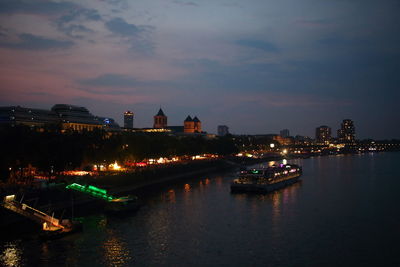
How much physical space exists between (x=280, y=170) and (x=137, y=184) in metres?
32.6

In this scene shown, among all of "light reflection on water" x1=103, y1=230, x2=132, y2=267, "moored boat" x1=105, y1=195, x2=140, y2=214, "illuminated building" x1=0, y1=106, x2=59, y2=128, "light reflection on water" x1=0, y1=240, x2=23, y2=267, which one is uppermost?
"illuminated building" x1=0, y1=106, x2=59, y2=128

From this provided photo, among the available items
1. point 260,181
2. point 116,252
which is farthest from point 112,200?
point 260,181

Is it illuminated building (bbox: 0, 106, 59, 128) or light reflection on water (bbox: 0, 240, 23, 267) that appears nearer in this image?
light reflection on water (bbox: 0, 240, 23, 267)

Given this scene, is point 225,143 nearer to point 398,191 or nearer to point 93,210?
point 398,191

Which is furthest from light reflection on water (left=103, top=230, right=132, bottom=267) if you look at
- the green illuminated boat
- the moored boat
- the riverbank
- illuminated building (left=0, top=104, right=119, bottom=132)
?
illuminated building (left=0, top=104, right=119, bottom=132)

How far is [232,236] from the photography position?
44.6m

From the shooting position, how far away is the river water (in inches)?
1437

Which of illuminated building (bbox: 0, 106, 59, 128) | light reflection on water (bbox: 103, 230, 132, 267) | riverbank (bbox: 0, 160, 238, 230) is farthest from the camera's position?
illuminated building (bbox: 0, 106, 59, 128)

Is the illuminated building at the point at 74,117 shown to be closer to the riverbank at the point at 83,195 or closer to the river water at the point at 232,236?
the riverbank at the point at 83,195

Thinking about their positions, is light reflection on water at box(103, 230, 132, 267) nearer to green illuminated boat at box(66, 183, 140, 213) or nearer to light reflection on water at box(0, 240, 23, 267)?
light reflection on water at box(0, 240, 23, 267)

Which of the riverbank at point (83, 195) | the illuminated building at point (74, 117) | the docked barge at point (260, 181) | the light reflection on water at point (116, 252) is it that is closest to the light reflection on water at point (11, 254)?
the riverbank at point (83, 195)

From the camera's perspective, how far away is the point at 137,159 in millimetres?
103625

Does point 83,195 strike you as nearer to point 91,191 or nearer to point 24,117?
point 91,191

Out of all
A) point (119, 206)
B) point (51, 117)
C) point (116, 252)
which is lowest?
point (116, 252)
